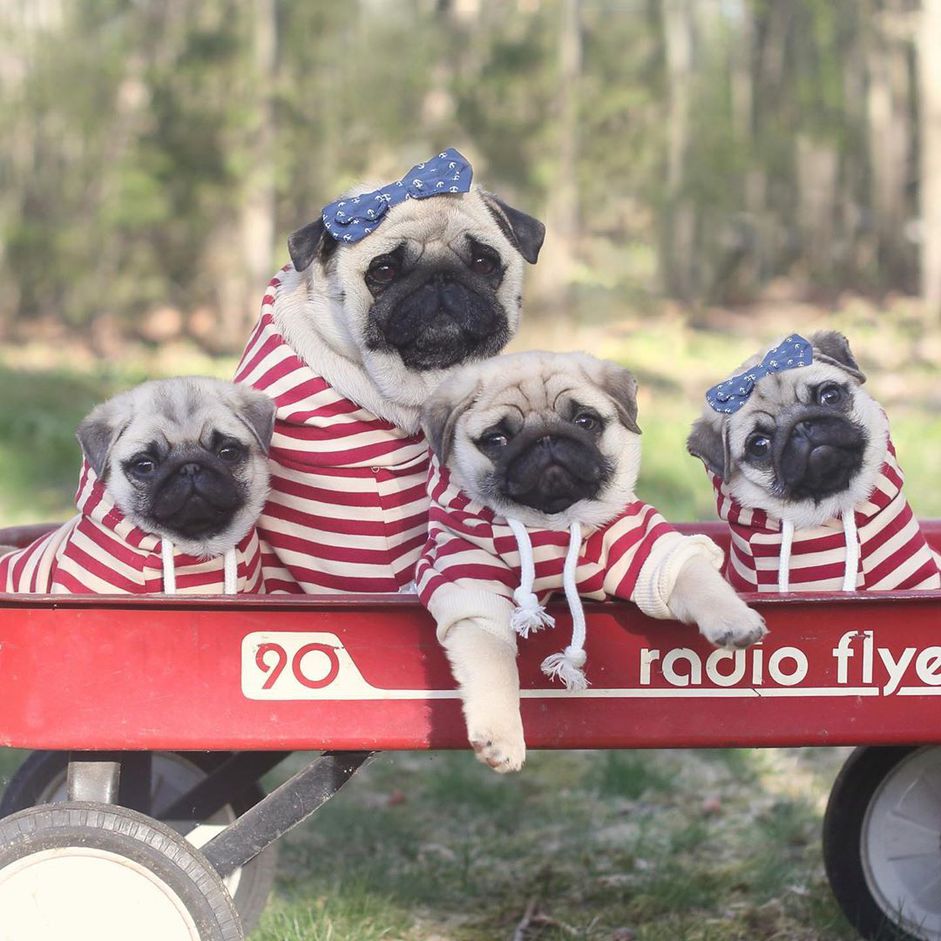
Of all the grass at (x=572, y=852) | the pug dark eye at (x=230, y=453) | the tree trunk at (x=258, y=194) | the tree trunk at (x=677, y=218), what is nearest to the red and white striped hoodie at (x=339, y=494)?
the pug dark eye at (x=230, y=453)

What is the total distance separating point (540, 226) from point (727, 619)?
4.61 ft

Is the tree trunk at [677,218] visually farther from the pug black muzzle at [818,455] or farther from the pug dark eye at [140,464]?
the pug dark eye at [140,464]

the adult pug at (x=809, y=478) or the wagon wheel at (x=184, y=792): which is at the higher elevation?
the adult pug at (x=809, y=478)

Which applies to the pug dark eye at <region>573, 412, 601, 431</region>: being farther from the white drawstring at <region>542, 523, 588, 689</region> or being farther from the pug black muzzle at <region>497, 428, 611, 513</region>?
the white drawstring at <region>542, 523, 588, 689</region>

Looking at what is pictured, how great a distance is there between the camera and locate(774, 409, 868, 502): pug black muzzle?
2939mm

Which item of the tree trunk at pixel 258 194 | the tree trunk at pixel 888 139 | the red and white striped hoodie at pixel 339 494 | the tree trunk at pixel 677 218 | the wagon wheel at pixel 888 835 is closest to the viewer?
the red and white striped hoodie at pixel 339 494

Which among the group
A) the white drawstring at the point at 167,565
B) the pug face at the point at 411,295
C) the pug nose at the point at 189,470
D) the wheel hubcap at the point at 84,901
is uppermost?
the pug face at the point at 411,295

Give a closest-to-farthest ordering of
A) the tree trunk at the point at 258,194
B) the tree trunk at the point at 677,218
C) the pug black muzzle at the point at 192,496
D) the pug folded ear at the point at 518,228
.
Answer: the pug black muzzle at the point at 192,496 < the pug folded ear at the point at 518,228 < the tree trunk at the point at 258,194 < the tree trunk at the point at 677,218

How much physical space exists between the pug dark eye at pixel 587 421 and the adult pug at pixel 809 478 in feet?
1.47

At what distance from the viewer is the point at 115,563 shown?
114 inches

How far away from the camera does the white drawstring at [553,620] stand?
2.51 m

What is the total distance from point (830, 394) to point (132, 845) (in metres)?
1.72

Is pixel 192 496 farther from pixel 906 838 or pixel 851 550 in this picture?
pixel 906 838

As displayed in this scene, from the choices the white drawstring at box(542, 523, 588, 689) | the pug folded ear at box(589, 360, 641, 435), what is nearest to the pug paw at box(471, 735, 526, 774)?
the white drawstring at box(542, 523, 588, 689)
